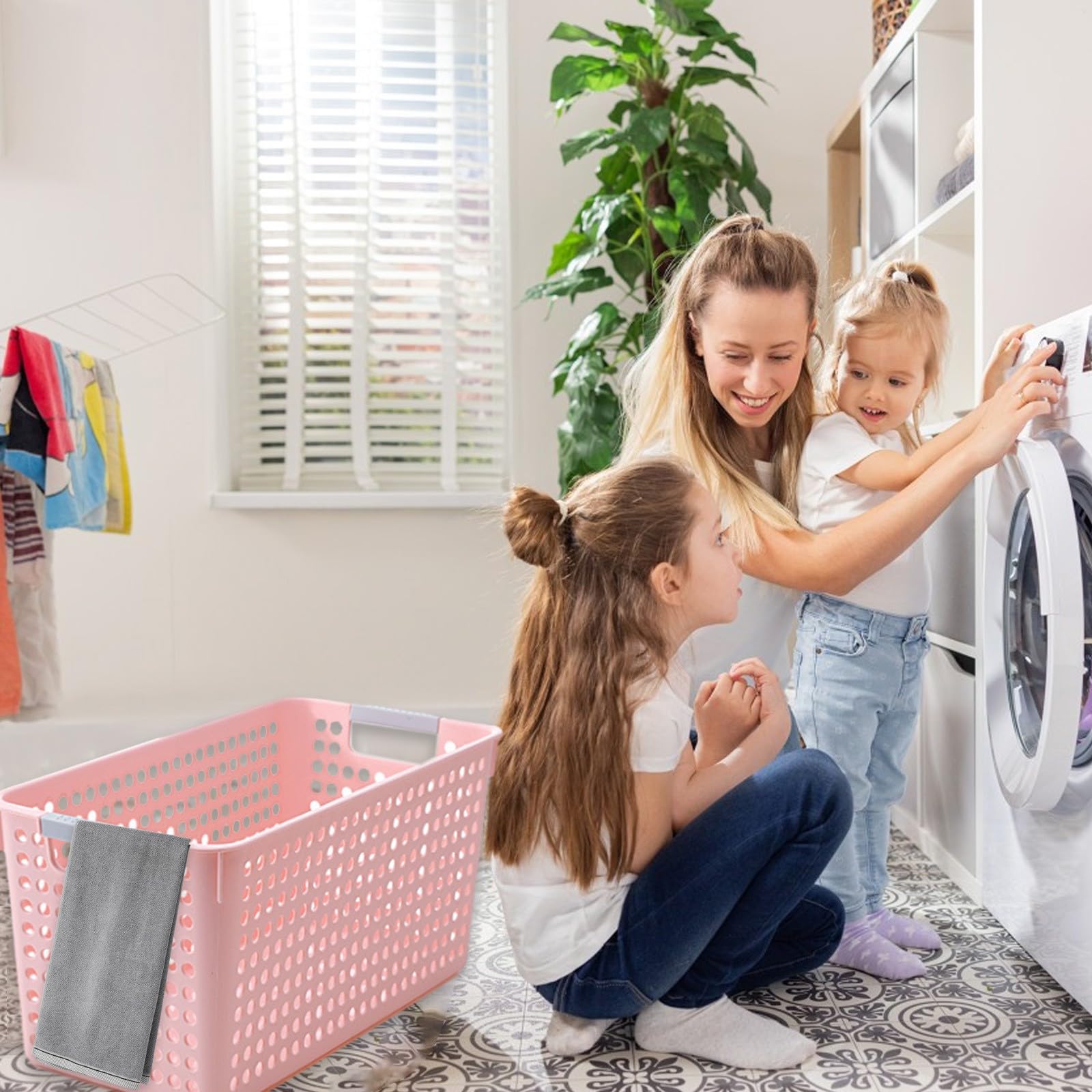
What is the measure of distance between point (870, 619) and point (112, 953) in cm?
98

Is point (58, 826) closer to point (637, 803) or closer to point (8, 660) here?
point (637, 803)

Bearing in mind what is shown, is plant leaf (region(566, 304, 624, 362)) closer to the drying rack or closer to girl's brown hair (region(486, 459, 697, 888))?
the drying rack

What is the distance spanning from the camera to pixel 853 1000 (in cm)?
144

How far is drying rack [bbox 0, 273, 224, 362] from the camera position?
277cm

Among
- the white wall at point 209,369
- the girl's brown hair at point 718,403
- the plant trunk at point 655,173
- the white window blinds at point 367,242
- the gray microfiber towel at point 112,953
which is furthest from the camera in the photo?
the white window blinds at point 367,242

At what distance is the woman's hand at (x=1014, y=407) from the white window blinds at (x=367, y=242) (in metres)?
1.67

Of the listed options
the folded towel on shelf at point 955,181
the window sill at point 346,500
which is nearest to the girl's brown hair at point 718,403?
the folded towel on shelf at point 955,181

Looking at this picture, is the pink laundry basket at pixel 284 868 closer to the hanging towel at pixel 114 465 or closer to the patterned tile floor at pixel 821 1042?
the patterned tile floor at pixel 821 1042

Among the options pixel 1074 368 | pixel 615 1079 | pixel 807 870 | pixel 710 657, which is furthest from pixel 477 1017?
pixel 1074 368

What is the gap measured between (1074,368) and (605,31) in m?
1.85

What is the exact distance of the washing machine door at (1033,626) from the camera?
4.13ft

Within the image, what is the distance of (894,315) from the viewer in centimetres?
153

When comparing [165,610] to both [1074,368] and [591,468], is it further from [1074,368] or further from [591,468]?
[1074,368]

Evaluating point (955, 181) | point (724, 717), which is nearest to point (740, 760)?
point (724, 717)
